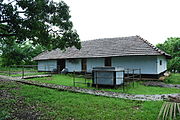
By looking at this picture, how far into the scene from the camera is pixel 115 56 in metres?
14.6

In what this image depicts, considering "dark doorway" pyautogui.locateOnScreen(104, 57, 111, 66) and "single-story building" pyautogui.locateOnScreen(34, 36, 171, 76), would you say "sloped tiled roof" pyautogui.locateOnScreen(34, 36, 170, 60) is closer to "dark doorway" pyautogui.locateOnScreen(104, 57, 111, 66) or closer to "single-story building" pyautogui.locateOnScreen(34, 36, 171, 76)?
"single-story building" pyautogui.locateOnScreen(34, 36, 171, 76)

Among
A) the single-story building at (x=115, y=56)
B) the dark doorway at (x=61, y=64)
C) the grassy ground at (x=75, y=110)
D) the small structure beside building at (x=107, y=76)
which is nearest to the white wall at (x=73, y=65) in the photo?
the single-story building at (x=115, y=56)

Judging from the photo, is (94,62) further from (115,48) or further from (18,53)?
(18,53)

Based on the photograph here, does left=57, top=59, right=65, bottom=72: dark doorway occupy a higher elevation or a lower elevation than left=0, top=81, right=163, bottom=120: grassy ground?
higher

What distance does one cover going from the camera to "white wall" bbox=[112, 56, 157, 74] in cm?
1330

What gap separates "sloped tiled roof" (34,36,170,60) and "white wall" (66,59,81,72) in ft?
3.09

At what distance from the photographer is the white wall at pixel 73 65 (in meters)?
18.1

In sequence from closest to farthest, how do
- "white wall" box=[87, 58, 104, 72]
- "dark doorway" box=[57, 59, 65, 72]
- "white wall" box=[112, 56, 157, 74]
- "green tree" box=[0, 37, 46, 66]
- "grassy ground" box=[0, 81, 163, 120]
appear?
1. "grassy ground" box=[0, 81, 163, 120]
2. "white wall" box=[112, 56, 157, 74]
3. "white wall" box=[87, 58, 104, 72]
4. "dark doorway" box=[57, 59, 65, 72]
5. "green tree" box=[0, 37, 46, 66]

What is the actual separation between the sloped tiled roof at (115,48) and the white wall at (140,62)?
79 centimetres

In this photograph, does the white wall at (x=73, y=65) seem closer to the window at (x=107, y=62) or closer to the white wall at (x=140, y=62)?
the window at (x=107, y=62)

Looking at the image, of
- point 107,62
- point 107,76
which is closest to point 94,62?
point 107,62

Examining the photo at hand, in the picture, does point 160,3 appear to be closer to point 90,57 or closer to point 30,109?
point 90,57

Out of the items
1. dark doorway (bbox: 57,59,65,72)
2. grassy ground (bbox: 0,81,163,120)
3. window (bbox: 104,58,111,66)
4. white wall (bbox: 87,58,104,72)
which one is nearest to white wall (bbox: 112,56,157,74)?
window (bbox: 104,58,111,66)

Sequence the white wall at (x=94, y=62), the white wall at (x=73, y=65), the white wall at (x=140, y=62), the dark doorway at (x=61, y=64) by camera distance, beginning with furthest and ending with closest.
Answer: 1. the dark doorway at (x=61, y=64)
2. the white wall at (x=73, y=65)
3. the white wall at (x=94, y=62)
4. the white wall at (x=140, y=62)
